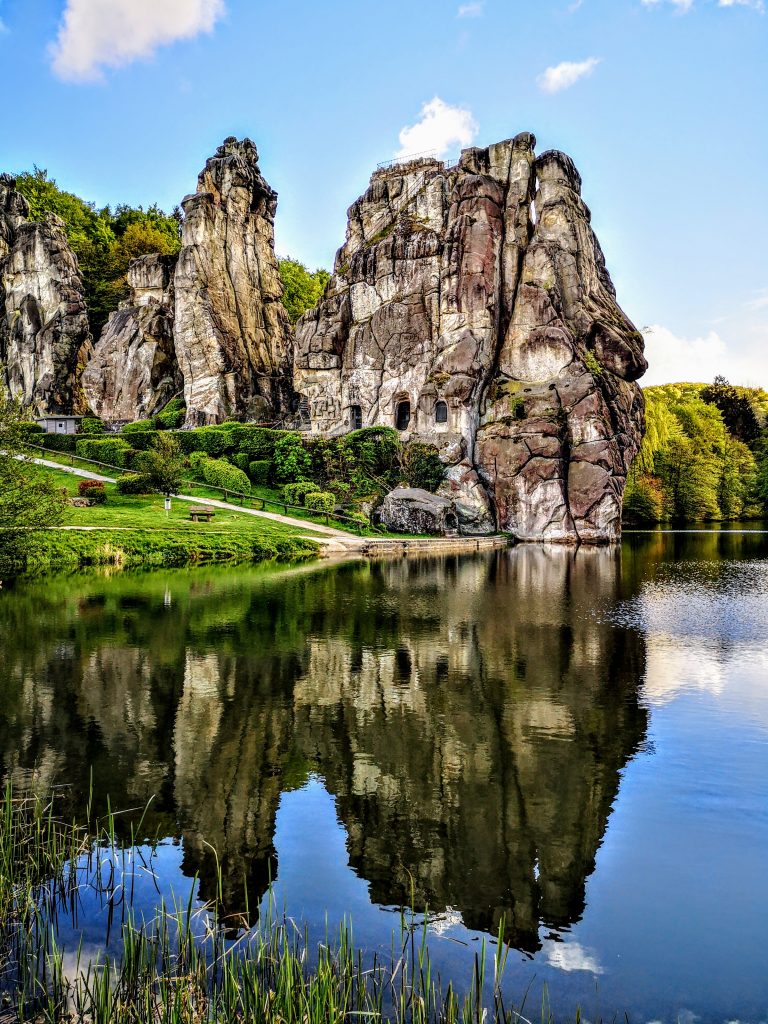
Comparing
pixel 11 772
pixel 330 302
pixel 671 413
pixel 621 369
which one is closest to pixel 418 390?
pixel 330 302

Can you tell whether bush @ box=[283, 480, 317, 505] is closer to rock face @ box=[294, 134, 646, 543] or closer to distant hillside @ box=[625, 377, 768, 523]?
rock face @ box=[294, 134, 646, 543]

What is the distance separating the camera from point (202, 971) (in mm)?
5348

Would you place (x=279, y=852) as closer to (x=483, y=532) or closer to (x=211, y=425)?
(x=483, y=532)

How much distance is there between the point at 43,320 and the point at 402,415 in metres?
41.8

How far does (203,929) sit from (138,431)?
193 ft

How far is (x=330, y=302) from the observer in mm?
65500

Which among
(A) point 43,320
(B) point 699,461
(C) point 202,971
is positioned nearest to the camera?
(C) point 202,971

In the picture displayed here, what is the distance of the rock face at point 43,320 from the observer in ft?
242

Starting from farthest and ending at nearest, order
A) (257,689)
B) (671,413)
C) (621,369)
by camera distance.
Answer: (671,413) → (621,369) → (257,689)

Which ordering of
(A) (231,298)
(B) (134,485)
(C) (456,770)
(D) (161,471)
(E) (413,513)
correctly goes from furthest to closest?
1. (A) (231,298)
2. (E) (413,513)
3. (B) (134,485)
4. (D) (161,471)
5. (C) (456,770)

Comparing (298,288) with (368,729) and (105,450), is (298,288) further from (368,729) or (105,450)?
(368,729)

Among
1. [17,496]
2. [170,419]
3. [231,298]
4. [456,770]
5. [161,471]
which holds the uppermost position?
[231,298]

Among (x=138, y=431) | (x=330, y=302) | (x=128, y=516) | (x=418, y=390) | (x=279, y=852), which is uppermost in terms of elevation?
(x=330, y=302)

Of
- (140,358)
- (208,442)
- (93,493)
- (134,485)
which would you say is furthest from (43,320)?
(93,493)
